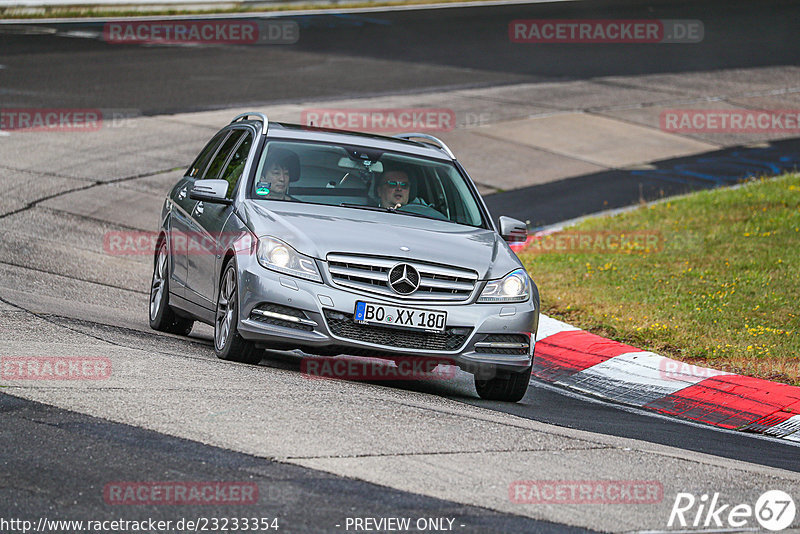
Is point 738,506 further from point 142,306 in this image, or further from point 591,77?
point 591,77

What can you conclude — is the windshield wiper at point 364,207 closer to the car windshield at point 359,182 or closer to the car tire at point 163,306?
the car windshield at point 359,182

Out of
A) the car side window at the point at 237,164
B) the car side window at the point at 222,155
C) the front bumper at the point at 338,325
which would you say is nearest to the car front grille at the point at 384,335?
the front bumper at the point at 338,325

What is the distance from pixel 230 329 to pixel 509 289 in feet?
6.18

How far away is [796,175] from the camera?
63.3ft

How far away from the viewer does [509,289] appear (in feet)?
27.2

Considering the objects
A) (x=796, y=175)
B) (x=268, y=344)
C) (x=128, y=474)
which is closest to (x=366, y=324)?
(x=268, y=344)

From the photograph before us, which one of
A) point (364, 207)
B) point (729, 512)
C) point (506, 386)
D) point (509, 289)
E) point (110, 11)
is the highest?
point (110, 11)

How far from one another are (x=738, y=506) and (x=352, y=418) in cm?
211

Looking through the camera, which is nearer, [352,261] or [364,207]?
[352,261]

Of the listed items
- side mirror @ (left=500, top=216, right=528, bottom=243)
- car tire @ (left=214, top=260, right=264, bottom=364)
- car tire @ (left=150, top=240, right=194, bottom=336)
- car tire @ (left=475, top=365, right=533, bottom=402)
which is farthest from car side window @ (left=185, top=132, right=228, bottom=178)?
car tire @ (left=475, top=365, right=533, bottom=402)

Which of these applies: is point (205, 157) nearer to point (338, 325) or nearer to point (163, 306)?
point (163, 306)

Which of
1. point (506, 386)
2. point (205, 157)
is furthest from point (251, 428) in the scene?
point (205, 157)

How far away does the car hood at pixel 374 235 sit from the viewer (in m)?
7.99

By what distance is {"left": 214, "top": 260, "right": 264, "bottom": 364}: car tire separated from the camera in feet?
26.8
